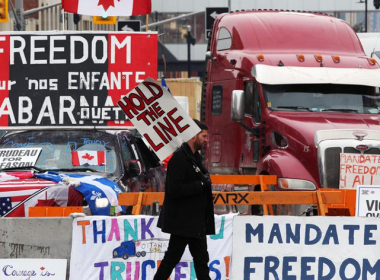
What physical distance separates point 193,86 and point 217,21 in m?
20.6

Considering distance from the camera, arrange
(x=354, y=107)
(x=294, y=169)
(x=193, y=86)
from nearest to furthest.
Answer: (x=294, y=169)
(x=354, y=107)
(x=193, y=86)

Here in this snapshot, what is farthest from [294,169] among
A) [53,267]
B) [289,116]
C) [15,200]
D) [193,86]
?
[193,86]

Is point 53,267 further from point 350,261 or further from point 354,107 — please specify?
point 354,107

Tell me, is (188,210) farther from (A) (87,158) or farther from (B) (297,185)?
(B) (297,185)

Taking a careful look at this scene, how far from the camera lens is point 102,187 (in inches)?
480

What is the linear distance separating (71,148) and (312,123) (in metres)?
3.75

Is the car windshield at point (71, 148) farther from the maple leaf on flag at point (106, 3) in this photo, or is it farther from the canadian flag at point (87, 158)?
the maple leaf on flag at point (106, 3)

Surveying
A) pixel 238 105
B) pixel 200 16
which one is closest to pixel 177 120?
pixel 238 105

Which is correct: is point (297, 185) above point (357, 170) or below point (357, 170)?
below

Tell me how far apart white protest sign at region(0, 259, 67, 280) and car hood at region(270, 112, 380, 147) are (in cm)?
575

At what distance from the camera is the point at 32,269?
998 centimetres

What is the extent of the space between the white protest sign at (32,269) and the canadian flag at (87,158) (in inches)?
129

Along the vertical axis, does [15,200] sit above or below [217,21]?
below

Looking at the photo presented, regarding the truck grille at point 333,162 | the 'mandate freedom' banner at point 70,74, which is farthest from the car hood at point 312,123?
the 'mandate freedom' banner at point 70,74
